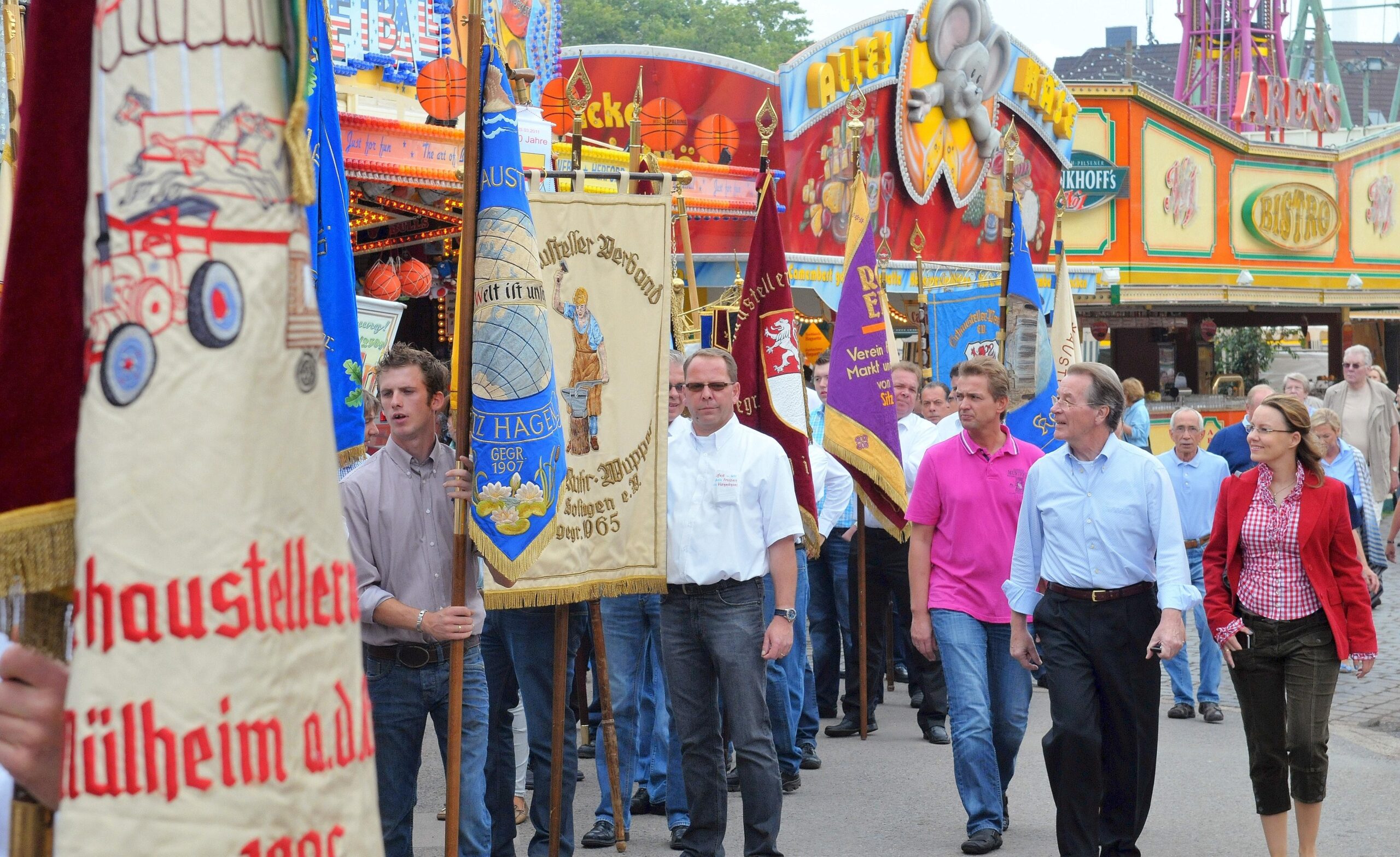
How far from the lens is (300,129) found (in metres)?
1.63

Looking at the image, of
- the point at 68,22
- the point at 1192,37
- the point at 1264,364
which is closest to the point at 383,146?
the point at 68,22

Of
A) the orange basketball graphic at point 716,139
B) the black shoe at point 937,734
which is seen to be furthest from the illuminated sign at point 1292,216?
the black shoe at point 937,734

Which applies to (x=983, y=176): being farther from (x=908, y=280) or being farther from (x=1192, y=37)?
(x=1192, y=37)

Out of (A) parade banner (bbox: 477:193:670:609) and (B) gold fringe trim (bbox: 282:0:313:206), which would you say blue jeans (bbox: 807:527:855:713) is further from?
(B) gold fringe trim (bbox: 282:0:313:206)

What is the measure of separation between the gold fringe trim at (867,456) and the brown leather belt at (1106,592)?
330 centimetres

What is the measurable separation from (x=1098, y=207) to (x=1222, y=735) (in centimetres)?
1938

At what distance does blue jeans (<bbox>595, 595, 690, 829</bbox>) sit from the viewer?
707 cm

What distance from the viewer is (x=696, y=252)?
1797cm

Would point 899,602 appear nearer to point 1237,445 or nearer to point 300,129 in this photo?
point 1237,445

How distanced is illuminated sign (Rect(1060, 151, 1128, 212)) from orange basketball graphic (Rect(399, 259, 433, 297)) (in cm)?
1694

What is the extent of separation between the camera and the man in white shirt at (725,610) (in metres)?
6.12

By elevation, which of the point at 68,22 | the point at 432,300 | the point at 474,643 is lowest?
the point at 474,643

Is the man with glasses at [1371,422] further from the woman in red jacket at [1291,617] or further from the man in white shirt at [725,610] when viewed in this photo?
the man in white shirt at [725,610]

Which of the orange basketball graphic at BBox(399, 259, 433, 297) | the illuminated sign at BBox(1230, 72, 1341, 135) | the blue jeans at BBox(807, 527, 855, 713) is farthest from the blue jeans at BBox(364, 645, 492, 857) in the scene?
the illuminated sign at BBox(1230, 72, 1341, 135)
